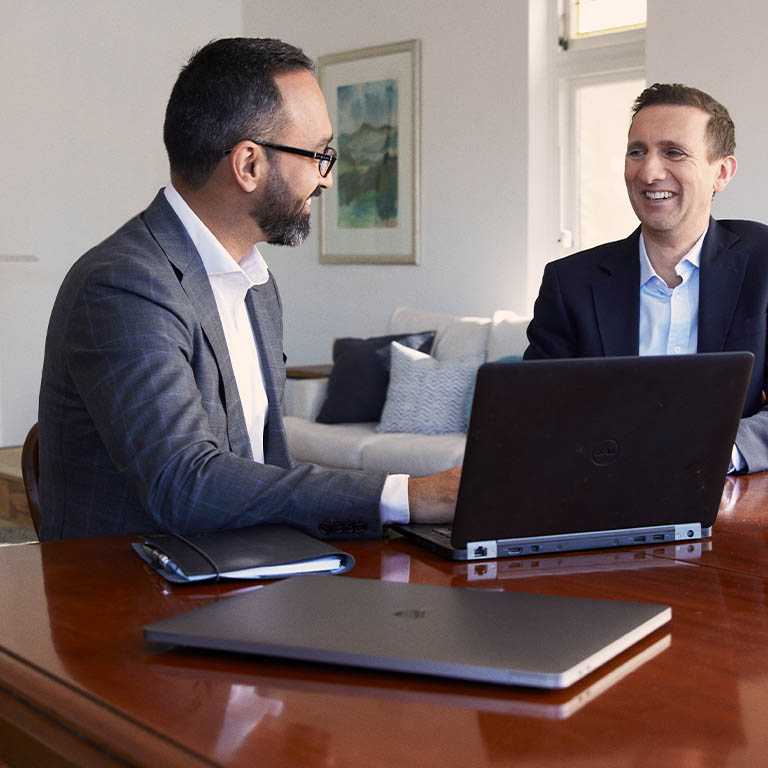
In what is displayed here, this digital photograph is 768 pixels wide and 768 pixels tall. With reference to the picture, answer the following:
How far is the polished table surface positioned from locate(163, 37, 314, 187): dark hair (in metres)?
0.93

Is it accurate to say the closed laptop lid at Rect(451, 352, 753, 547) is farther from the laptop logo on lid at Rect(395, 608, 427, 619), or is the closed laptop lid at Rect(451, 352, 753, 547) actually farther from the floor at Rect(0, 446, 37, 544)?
the floor at Rect(0, 446, 37, 544)

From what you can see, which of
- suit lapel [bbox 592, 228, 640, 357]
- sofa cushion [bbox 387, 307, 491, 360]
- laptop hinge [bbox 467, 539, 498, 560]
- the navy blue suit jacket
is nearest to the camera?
laptop hinge [bbox 467, 539, 498, 560]

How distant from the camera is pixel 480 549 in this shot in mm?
1404

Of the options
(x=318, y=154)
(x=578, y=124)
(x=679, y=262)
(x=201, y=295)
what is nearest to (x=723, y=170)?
(x=679, y=262)

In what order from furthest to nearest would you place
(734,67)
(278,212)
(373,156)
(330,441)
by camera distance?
(373,156) → (330,441) → (734,67) → (278,212)

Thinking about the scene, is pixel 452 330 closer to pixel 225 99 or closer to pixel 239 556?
pixel 225 99

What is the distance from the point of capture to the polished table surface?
2.67 feet

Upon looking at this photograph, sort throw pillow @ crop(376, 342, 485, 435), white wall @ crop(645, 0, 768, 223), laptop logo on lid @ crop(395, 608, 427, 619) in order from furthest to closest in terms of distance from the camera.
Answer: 1. throw pillow @ crop(376, 342, 485, 435)
2. white wall @ crop(645, 0, 768, 223)
3. laptop logo on lid @ crop(395, 608, 427, 619)

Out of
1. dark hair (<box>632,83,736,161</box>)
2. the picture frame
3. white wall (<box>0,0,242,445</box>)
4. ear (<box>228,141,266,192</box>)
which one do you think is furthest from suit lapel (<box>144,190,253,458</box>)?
white wall (<box>0,0,242,445</box>)

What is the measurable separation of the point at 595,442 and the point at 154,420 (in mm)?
610

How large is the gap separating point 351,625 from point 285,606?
9 centimetres

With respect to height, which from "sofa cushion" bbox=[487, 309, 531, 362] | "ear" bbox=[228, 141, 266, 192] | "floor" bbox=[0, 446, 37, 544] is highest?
"ear" bbox=[228, 141, 266, 192]

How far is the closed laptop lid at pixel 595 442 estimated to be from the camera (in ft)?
4.33

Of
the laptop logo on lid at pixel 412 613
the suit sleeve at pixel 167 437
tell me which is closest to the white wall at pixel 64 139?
the suit sleeve at pixel 167 437
